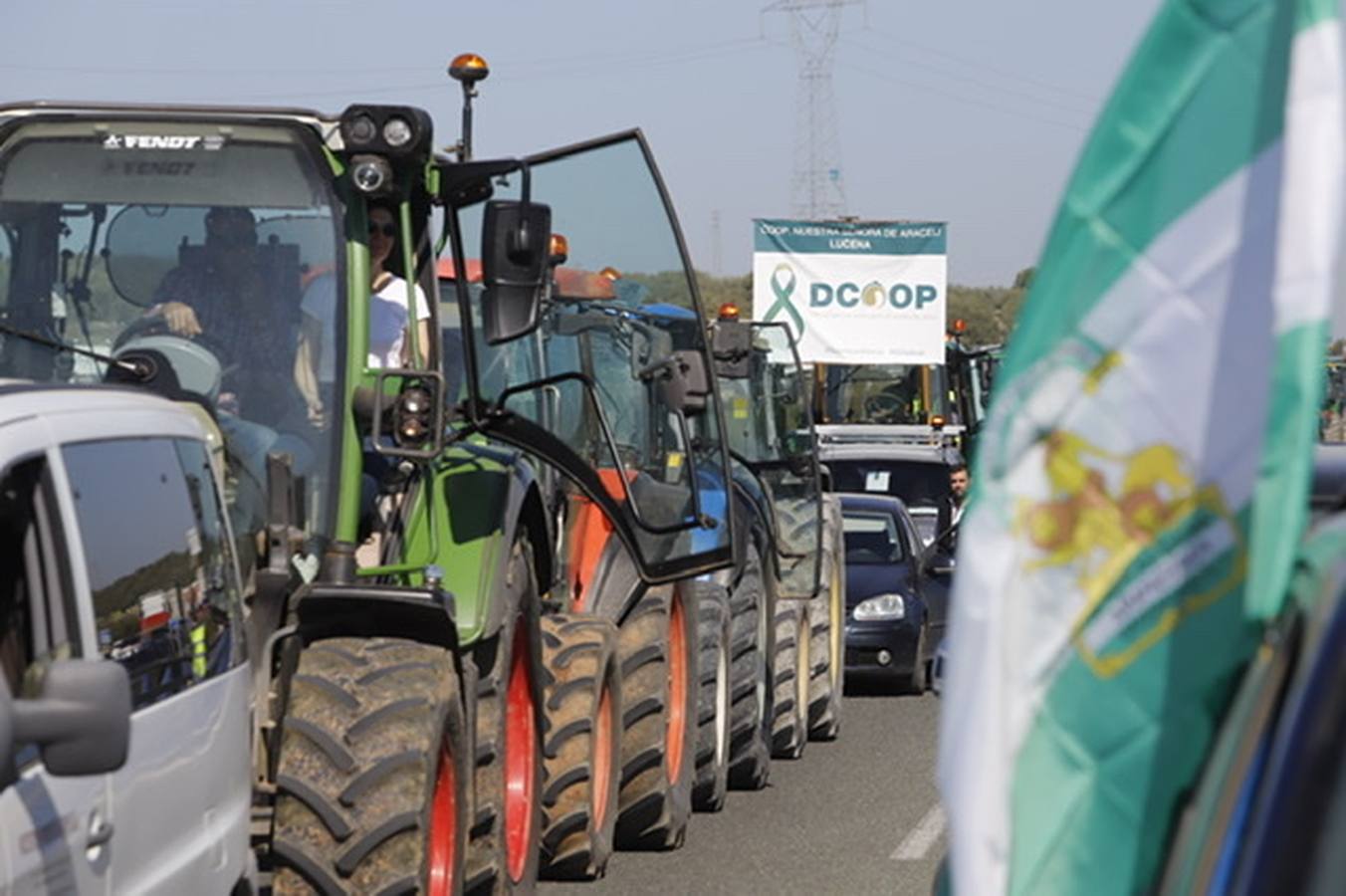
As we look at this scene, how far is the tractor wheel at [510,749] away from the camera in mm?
8617

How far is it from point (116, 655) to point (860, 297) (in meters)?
30.1

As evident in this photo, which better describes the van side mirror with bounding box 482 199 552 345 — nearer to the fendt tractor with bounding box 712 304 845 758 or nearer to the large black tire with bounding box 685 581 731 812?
the large black tire with bounding box 685 581 731 812

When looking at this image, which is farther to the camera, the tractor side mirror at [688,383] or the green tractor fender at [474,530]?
the tractor side mirror at [688,383]

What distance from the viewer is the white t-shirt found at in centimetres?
864

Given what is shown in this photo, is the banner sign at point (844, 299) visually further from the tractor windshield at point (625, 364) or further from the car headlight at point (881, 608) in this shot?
the tractor windshield at point (625, 364)

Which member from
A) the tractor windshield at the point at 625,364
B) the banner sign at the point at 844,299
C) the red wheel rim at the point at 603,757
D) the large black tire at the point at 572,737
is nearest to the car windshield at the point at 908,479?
the banner sign at the point at 844,299

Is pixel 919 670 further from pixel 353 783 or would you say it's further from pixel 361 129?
pixel 353 783

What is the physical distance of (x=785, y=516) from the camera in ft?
53.7

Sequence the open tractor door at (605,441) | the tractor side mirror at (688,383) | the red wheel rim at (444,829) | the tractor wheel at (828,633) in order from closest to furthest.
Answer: the red wheel rim at (444,829)
the open tractor door at (605,441)
the tractor side mirror at (688,383)
the tractor wheel at (828,633)

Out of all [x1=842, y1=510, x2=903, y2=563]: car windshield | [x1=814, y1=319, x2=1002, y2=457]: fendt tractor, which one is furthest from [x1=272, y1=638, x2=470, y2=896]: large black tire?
[x1=814, y1=319, x2=1002, y2=457]: fendt tractor

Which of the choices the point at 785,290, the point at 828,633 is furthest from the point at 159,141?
the point at 785,290

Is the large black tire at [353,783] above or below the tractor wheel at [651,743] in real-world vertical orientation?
above

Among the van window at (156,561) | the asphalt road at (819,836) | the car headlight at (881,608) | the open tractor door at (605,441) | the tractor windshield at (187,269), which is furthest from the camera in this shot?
the car headlight at (881,608)

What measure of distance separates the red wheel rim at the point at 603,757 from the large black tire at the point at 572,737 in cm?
10
